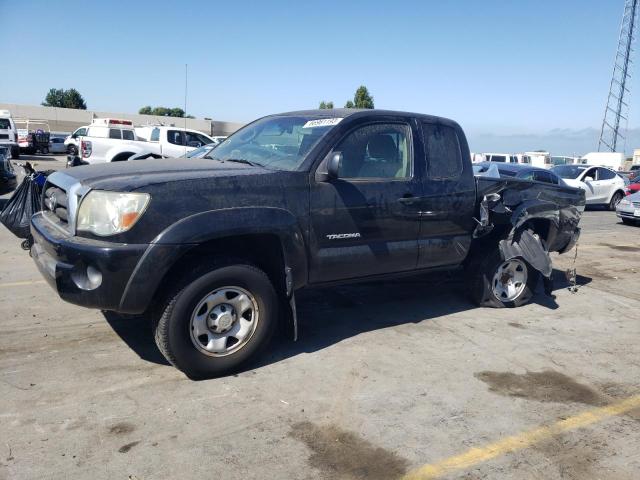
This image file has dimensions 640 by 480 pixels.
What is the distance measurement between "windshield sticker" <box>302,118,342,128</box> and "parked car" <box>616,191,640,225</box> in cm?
1312

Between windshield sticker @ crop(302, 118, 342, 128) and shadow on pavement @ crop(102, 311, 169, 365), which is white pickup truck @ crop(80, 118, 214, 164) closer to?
shadow on pavement @ crop(102, 311, 169, 365)

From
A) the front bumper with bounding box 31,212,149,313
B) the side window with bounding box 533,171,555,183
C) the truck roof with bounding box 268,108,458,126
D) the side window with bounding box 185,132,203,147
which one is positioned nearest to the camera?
the front bumper with bounding box 31,212,149,313

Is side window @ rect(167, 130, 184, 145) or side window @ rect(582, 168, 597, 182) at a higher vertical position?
side window @ rect(167, 130, 184, 145)

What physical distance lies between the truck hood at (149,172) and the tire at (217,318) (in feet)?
2.16

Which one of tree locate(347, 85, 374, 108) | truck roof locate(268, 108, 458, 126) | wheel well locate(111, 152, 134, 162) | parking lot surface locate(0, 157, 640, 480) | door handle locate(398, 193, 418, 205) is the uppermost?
tree locate(347, 85, 374, 108)

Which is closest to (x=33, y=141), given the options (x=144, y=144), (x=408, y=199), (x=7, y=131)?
(x=7, y=131)

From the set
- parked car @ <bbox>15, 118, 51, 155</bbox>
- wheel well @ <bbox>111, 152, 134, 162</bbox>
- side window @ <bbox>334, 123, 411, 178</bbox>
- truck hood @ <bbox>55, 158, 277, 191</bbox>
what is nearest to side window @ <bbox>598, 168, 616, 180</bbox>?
wheel well @ <bbox>111, 152, 134, 162</bbox>

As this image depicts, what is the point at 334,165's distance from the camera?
4.07 m

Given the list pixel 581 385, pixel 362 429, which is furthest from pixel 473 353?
pixel 362 429

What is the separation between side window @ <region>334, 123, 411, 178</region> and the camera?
4.48 meters

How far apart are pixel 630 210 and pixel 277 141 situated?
1336cm

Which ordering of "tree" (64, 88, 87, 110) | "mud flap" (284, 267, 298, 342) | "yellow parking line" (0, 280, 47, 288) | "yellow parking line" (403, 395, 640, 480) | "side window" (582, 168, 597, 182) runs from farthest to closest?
1. "tree" (64, 88, 87, 110)
2. "side window" (582, 168, 597, 182)
3. "yellow parking line" (0, 280, 47, 288)
4. "mud flap" (284, 267, 298, 342)
5. "yellow parking line" (403, 395, 640, 480)

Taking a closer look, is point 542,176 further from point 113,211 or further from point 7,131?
point 7,131

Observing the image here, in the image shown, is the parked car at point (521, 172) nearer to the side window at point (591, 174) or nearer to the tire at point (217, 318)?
the side window at point (591, 174)
